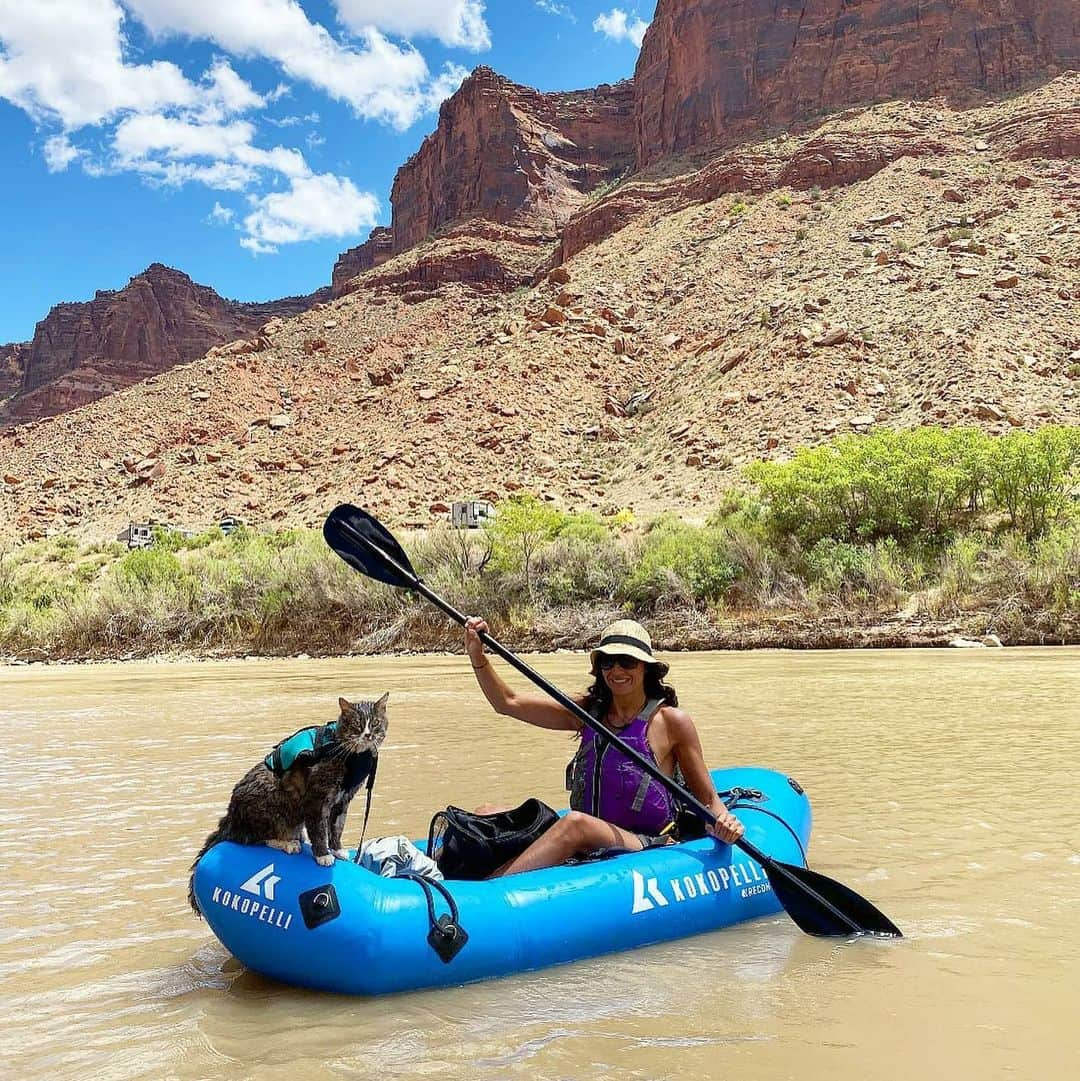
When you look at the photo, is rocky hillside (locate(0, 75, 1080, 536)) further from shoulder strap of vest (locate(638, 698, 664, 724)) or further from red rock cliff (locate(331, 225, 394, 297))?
red rock cliff (locate(331, 225, 394, 297))

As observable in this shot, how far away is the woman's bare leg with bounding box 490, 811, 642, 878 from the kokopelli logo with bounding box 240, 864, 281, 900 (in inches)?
35.6

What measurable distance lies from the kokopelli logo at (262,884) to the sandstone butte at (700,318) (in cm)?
2422

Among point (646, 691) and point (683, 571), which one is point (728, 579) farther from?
point (646, 691)

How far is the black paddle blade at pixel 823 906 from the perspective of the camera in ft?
11.5

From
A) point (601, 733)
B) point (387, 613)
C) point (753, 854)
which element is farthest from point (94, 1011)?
point (387, 613)

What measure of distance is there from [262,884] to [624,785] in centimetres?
147

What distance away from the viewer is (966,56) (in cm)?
5081

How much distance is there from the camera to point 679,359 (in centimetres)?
3781

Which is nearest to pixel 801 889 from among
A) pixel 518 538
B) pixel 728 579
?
pixel 728 579

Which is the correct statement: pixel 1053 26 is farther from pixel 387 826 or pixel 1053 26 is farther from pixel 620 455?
pixel 387 826

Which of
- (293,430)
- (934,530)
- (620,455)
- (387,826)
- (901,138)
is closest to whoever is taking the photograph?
(387,826)

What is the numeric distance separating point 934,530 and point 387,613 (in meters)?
10.7

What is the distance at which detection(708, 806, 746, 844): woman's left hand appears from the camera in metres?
3.83

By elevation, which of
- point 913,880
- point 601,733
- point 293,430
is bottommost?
point 913,880
